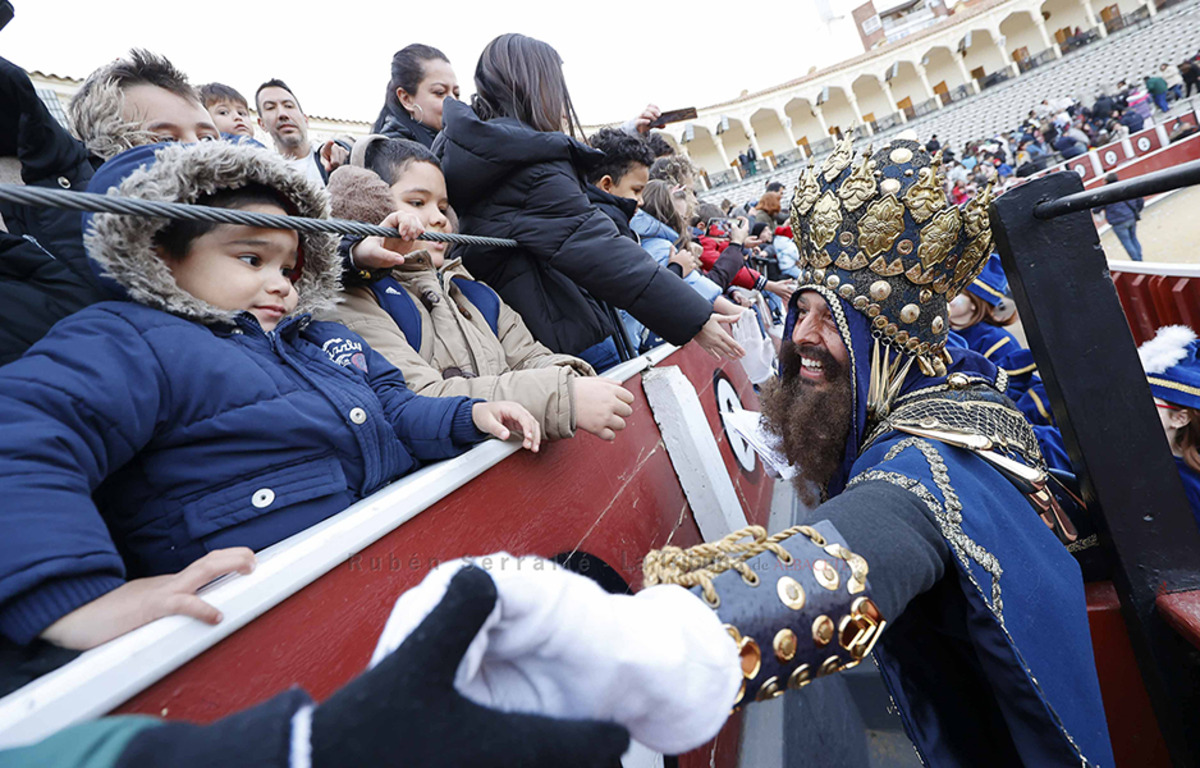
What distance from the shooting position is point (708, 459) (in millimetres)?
2818

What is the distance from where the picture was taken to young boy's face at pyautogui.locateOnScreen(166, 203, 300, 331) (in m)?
1.36

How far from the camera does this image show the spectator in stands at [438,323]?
1.54 m

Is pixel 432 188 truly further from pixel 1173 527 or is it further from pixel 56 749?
pixel 1173 527

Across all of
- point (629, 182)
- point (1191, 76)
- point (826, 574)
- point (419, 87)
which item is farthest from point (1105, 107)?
point (826, 574)

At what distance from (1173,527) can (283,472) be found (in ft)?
7.32

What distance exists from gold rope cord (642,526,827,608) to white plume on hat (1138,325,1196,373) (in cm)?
235

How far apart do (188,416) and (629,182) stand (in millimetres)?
3299

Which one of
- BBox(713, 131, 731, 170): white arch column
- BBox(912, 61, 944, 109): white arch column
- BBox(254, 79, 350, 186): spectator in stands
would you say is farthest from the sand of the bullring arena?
BBox(713, 131, 731, 170): white arch column

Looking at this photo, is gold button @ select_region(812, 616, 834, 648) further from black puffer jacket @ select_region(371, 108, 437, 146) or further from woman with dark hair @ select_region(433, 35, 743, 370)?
black puffer jacket @ select_region(371, 108, 437, 146)

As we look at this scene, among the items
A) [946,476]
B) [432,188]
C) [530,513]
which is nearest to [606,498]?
[530,513]

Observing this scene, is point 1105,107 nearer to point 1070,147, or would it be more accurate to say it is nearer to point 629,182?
point 1070,147

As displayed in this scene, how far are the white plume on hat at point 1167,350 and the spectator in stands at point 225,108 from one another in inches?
192

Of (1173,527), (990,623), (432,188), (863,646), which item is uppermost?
(432,188)

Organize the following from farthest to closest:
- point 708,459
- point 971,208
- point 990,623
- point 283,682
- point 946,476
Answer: point 708,459 < point 971,208 < point 946,476 < point 990,623 < point 283,682
